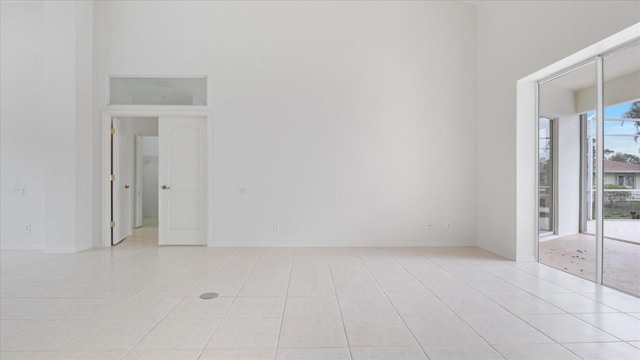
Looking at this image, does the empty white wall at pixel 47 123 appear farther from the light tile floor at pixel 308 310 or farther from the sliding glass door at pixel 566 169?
the sliding glass door at pixel 566 169

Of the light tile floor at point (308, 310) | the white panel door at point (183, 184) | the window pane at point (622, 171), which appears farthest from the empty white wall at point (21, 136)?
the window pane at point (622, 171)

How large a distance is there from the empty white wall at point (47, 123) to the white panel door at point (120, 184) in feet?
1.35

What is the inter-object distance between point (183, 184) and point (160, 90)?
169 centimetres

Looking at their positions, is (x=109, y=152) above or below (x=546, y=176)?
above

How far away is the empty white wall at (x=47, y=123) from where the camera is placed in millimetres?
5688

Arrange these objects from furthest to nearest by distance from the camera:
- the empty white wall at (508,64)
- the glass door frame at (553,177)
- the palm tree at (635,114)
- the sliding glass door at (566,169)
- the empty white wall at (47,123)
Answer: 1. the empty white wall at (47,123)
2. the glass door frame at (553,177)
3. the sliding glass door at (566,169)
4. the empty white wall at (508,64)
5. the palm tree at (635,114)

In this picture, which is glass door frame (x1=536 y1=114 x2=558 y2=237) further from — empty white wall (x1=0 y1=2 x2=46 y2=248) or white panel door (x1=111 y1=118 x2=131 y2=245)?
empty white wall (x1=0 y1=2 x2=46 y2=248)

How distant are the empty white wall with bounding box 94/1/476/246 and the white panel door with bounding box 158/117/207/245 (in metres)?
0.36

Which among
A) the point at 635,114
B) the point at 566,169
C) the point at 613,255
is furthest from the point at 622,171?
the point at 613,255

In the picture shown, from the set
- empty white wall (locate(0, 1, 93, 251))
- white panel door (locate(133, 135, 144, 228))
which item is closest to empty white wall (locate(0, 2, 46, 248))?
empty white wall (locate(0, 1, 93, 251))

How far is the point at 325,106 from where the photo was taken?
6191 millimetres

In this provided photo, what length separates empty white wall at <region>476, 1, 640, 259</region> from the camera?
3951 mm

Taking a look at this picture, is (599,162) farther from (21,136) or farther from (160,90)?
(21,136)

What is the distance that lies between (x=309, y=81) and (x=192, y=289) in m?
3.90
